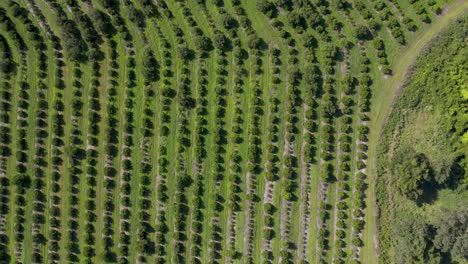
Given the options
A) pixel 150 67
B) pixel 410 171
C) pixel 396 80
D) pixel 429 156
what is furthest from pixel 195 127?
pixel 429 156

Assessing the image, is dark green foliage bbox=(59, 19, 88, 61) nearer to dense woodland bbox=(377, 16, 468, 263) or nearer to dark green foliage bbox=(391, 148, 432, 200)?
dense woodland bbox=(377, 16, 468, 263)

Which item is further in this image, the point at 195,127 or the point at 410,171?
the point at 195,127

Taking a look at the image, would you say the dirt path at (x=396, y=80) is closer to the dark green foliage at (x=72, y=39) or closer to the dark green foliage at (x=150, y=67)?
the dark green foliage at (x=150, y=67)

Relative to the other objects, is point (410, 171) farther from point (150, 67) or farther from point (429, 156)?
point (150, 67)

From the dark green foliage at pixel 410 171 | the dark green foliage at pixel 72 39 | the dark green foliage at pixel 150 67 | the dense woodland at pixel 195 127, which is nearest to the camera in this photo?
the dark green foliage at pixel 410 171

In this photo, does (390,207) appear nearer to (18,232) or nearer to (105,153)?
(105,153)

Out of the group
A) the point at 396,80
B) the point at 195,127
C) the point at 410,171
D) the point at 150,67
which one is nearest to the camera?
the point at 410,171

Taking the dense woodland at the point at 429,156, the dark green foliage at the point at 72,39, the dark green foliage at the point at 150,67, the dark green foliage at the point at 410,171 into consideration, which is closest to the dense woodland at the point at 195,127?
the dark green foliage at the point at 150,67

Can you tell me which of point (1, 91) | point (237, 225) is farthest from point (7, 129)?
point (237, 225)

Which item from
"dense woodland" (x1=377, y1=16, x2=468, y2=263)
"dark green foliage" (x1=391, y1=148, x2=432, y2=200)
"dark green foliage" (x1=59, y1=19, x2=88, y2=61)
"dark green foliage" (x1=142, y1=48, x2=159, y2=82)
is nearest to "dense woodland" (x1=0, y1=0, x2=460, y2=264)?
"dark green foliage" (x1=142, y1=48, x2=159, y2=82)
